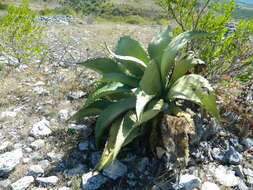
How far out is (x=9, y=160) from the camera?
8.63 ft

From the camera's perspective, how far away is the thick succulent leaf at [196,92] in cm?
238

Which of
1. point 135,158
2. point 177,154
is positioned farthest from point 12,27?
point 177,154

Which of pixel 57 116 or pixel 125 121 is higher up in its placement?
pixel 125 121

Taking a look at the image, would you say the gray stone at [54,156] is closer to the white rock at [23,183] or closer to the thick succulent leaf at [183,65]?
the white rock at [23,183]

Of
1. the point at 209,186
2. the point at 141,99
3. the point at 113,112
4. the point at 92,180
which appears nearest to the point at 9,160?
the point at 92,180

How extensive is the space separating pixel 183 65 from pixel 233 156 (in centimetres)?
100

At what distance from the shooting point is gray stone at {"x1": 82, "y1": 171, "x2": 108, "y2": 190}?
7.76ft

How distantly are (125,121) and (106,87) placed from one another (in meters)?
0.45

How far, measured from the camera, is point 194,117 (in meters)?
2.72

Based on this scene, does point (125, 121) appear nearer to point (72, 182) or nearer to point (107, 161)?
point (107, 161)

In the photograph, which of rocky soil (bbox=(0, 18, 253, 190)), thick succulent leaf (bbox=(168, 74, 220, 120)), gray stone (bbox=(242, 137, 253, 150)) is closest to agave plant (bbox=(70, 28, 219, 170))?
thick succulent leaf (bbox=(168, 74, 220, 120))

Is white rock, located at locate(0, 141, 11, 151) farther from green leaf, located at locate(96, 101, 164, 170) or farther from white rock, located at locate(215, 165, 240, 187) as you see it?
white rock, located at locate(215, 165, 240, 187)

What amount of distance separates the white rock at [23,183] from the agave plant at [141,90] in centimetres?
65

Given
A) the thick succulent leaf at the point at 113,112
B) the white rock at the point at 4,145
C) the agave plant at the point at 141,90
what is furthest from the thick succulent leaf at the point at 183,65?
the white rock at the point at 4,145
